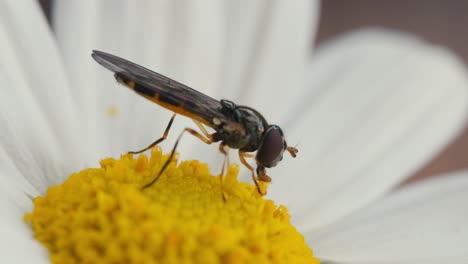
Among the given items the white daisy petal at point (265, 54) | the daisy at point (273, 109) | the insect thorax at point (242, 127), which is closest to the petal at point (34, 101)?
the daisy at point (273, 109)

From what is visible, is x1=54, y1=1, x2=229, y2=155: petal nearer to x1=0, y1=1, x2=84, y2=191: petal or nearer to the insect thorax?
x1=0, y1=1, x2=84, y2=191: petal

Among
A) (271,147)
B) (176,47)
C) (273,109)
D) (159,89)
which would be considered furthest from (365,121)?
(159,89)

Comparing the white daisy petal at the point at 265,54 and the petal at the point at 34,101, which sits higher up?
the white daisy petal at the point at 265,54

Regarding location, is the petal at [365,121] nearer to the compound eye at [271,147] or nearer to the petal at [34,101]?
the compound eye at [271,147]

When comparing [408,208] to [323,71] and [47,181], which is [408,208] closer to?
[323,71]

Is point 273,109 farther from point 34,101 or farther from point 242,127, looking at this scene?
point 34,101

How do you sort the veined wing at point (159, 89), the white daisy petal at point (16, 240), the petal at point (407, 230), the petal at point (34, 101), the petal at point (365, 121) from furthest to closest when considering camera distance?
the petal at point (365, 121) → the petal at point (407, 230) → the petal at point (34, 101) → the veined wing at point (159, 89) → the white daisy petal at point (16, 240)

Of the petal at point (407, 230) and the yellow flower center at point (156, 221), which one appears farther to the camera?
the petal at point (407, 230)
